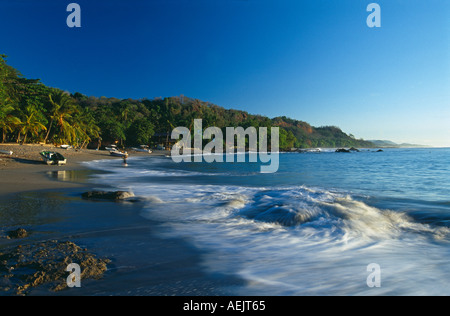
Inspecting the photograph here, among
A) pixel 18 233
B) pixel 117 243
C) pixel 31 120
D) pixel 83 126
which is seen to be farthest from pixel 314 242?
pixel 83 126

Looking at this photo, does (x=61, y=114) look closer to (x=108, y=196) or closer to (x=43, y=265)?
(x=108, y=196)

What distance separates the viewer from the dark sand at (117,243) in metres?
3.75

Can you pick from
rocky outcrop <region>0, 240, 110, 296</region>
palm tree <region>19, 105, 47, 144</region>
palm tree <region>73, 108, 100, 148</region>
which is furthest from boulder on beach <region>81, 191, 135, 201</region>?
palm tree <region>73, 108, 100, 148</region>

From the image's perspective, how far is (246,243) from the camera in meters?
6.05

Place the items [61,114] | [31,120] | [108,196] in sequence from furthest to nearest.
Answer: [61,114]
[31,120]
[108,196]

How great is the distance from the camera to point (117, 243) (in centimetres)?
540

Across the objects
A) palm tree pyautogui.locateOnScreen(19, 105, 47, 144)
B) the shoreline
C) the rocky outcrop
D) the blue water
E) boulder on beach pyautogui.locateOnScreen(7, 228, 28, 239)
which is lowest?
the blue water

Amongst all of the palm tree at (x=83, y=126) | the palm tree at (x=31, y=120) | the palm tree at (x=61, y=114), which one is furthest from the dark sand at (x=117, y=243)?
the palm tree at (x=83, y=126)

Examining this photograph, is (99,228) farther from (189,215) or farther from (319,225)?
(319,225)

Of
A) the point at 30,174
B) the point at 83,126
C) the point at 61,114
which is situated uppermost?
the point at 61,114

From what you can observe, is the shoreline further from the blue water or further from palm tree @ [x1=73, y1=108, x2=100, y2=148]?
palm tree @ [x1=73, y1=108, x2=100, y2=148]

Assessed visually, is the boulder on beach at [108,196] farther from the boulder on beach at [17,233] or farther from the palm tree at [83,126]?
the palm tree at [83,126]

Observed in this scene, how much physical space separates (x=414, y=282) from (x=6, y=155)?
3101 centimetres

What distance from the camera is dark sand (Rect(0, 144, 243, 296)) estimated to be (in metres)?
A: 3.75
